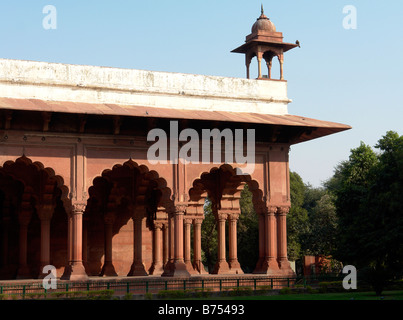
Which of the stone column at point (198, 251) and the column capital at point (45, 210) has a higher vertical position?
the column capital at point (45, 210)

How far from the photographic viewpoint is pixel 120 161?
76.3 ft

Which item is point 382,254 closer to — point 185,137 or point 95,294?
point 185,137

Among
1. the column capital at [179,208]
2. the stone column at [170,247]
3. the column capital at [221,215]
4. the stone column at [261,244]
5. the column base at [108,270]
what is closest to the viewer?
the column capital at [179,208]

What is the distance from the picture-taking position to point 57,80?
23672 mm

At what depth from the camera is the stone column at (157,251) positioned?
30641mm

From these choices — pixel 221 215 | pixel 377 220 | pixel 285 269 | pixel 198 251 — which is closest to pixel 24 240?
pixel 221 215

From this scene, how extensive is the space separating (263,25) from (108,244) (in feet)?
33.5

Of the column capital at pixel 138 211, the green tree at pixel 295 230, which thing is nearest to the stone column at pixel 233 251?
the column capital at pixel 138 211

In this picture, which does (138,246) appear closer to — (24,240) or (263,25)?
(24,240)

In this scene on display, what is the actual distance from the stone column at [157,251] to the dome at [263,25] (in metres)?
9.16

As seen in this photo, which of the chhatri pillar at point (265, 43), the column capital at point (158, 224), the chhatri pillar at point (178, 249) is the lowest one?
the chhatri pillar at point (178, 249)

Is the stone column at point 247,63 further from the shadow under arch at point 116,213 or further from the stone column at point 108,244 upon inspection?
the stone column at point 108,244

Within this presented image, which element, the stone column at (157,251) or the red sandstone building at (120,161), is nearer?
the red sandstone building at (120,161)
